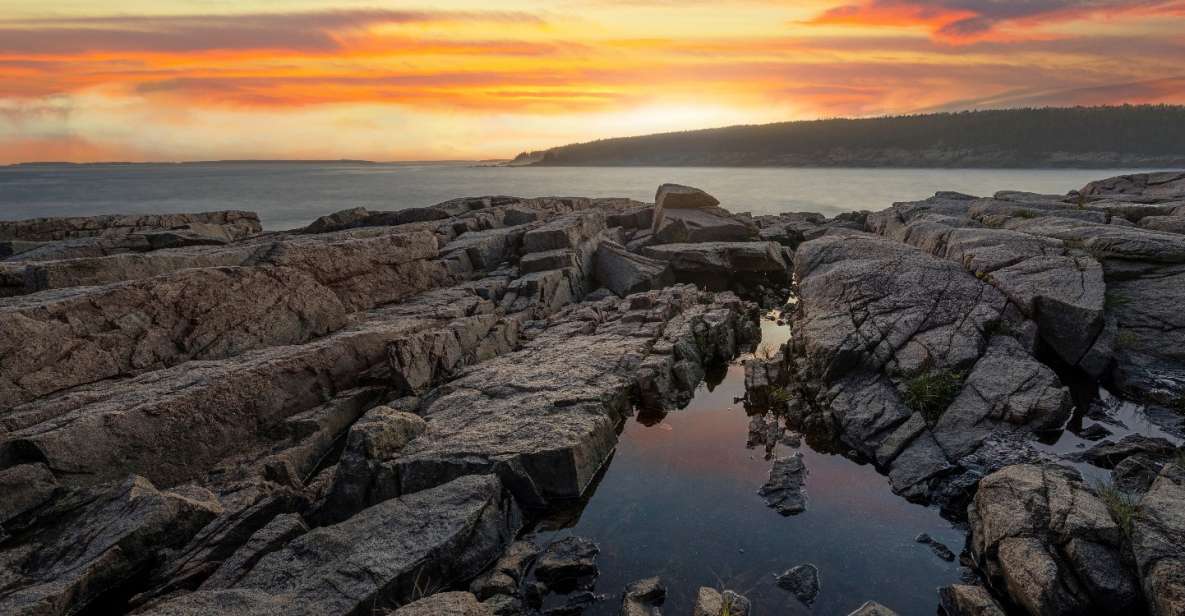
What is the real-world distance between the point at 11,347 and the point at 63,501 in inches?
148

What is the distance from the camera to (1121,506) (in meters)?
7.97

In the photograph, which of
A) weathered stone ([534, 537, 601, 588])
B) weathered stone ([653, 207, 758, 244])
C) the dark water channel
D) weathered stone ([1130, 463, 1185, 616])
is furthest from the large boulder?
weathered stone ([653, 207, 758, 244])

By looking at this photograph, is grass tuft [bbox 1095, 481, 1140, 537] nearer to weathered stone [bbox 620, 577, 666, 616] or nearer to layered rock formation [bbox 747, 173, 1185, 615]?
layered rock formation [bbox 747, 173, 1185, 615]

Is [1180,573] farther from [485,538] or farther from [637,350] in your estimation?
[637,350]

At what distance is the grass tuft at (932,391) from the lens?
1228cm

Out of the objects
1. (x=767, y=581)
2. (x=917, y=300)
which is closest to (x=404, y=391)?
(x=767, y=581)

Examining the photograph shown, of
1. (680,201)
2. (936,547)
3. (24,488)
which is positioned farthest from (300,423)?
(680,201)

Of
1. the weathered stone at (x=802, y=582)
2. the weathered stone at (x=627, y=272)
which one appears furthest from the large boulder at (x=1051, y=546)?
the weathered stone at (x=627, y=272)

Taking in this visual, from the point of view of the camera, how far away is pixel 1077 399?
1378cm

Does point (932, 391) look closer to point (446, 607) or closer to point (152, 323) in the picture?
point (446, 607)

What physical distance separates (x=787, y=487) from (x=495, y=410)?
5.82m

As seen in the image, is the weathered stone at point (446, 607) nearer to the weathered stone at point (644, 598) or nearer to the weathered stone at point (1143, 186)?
the weathered stone at point (644, 598)

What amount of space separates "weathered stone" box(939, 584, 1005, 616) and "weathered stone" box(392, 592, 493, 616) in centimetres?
586

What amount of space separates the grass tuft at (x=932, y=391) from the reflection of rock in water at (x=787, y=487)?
2770 mm
